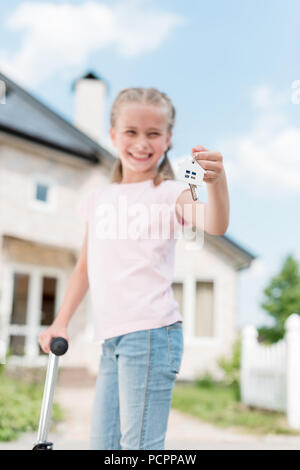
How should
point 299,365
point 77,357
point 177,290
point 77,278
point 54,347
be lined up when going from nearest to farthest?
point 54,347, point 77,278, point 299,365, point 77,357, point 177,290

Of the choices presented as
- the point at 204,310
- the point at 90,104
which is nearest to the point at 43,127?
the point at 90,104

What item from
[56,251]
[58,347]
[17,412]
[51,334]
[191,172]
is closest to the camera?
[191,172]

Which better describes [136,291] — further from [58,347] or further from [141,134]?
[141,134]

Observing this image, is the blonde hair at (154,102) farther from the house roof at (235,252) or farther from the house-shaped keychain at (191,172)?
the house roof at (235,252)

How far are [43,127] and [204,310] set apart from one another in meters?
4.77

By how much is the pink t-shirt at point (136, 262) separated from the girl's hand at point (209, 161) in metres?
0.32

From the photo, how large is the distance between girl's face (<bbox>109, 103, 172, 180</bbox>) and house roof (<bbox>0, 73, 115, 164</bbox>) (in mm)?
8419

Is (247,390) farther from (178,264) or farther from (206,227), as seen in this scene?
(206,227)

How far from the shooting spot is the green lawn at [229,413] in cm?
532

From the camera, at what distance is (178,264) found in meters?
10.9

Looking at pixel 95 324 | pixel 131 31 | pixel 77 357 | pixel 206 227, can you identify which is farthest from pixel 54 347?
pixel 77 357

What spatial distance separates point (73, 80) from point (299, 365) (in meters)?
8.89

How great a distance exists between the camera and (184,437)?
15.6 ft

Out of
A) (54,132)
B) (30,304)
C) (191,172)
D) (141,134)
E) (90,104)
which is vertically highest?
(90,104)
